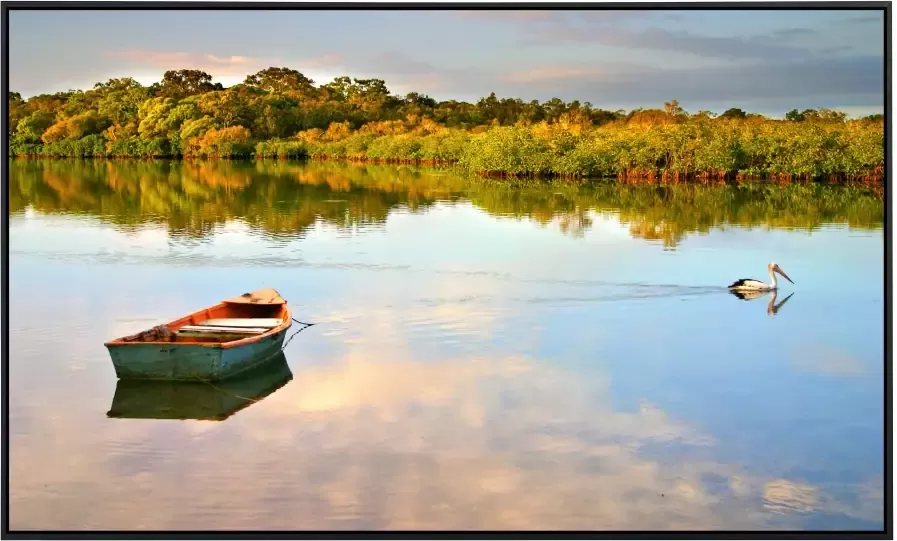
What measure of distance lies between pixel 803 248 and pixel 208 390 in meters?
9.32

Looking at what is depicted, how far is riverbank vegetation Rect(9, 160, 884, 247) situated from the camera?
16594 millimetres

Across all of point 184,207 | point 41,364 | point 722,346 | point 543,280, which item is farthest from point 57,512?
point 184,207

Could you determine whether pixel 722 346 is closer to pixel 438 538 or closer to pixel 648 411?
pixel 648 411

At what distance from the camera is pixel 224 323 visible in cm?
773

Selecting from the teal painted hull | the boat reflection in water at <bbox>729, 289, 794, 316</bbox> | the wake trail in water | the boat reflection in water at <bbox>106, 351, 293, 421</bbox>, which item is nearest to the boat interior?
the teal painted hull

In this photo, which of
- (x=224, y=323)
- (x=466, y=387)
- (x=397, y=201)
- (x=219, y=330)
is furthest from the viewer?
(x=397, y=201)

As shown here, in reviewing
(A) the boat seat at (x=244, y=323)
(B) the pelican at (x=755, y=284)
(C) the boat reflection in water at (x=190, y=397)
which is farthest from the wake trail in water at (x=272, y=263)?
(C) the boat reflection in water at (x=190, y=397)

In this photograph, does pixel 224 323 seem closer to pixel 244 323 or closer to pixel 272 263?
pixel 244 323

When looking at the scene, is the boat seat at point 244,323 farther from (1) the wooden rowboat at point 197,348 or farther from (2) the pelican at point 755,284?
(2) the pelican at point 755,284

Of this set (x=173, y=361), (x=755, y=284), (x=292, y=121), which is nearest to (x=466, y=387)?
(x=173, y=361)

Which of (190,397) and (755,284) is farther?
(755,284)

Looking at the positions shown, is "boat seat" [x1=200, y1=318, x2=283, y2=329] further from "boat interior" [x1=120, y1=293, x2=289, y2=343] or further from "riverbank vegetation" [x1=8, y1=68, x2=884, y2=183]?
"riverbank vegetation" [x1=8, y1=68, x2=884, y2=183]

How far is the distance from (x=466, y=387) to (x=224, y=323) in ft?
6.22

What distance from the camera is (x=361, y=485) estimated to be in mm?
5223
